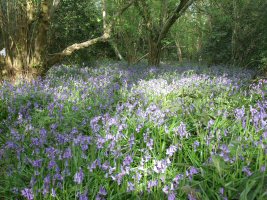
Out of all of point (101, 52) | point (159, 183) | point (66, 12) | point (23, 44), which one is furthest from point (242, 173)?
point (101, 52)

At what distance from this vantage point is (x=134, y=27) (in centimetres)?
1367

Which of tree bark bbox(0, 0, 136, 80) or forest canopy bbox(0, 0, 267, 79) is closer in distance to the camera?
tree bark bbox(0, 0, 136, 80)

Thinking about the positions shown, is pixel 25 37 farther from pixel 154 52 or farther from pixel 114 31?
pixel 114 31

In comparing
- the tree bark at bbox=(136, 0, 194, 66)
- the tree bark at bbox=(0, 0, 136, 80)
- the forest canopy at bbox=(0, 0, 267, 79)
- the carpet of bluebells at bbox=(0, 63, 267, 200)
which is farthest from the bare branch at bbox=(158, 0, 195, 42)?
the carpet of bluebells at bbox=(0, 63, 267, 200)

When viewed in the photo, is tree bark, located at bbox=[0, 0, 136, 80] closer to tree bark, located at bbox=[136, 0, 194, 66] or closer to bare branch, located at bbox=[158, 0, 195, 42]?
bare branch, located at bbox=[158, 0, 195, 42]

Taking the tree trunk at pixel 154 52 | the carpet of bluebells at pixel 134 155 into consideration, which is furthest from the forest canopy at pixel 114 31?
A: the carpet of bluebells at pixel 134 155

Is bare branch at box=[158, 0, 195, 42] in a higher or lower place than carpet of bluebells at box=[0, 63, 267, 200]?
higher

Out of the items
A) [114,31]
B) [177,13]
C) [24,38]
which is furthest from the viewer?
[114,31]

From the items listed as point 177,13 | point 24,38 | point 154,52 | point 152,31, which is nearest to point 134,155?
point 24,38

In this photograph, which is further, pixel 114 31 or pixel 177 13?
pixel 114 31

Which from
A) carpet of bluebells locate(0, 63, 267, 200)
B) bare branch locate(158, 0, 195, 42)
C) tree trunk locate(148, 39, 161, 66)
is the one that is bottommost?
carpet of bluebells locate(0, 63, 267, 200)

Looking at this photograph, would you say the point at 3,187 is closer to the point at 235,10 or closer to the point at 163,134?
the point at 163,134

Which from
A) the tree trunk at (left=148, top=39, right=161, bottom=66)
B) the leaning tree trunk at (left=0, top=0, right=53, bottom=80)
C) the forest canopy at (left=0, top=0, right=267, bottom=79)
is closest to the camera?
the leaning tree trunk at (left=0, top=0, right=53, bottom=80)

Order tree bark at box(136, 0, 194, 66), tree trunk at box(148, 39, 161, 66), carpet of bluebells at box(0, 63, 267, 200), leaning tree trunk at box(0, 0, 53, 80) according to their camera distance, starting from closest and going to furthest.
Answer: carpet of bluebells at box(0, 63, 267, 200) < leaning tree trunk at box(0, 0, 53, 80) < tree bark at box(136, 0, 194, 66) < tree trunk at box(148, 39, 161, 66)
